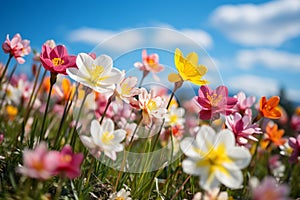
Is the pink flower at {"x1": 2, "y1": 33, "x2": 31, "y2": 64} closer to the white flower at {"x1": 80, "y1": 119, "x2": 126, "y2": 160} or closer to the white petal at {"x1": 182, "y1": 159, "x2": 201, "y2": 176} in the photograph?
the white flower at {"x1": 80, "y1": 119, "x2": 126, "y2": 160}

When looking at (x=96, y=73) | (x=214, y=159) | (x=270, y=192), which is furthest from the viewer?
(x=96, y=73)

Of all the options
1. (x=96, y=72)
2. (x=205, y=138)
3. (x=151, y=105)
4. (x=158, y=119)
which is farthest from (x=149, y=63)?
(x=205, y=138)

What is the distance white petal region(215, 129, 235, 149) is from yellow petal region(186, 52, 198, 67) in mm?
448

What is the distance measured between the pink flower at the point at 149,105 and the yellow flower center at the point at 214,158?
35 cm

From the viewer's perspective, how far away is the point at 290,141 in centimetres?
158

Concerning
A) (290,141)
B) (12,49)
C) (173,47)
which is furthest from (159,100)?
(12,49)

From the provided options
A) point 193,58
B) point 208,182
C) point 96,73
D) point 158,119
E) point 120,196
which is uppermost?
point 193,58

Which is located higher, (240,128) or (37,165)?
(240,128)

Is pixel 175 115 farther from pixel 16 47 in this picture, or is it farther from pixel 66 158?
pixel 66 158

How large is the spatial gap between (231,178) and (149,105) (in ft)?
1.50

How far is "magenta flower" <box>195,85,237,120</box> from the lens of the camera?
47.4 inches

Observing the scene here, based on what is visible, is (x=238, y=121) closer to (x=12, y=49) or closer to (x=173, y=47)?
(x=173, y=47)

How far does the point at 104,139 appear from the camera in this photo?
3.23ft

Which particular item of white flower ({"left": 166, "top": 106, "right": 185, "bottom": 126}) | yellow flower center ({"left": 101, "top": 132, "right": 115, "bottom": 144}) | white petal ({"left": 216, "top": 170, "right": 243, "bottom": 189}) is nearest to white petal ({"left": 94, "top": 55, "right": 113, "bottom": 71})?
yellow flower center ({"left": 101, "top": 132, "right": 115, "bottom": 144})
